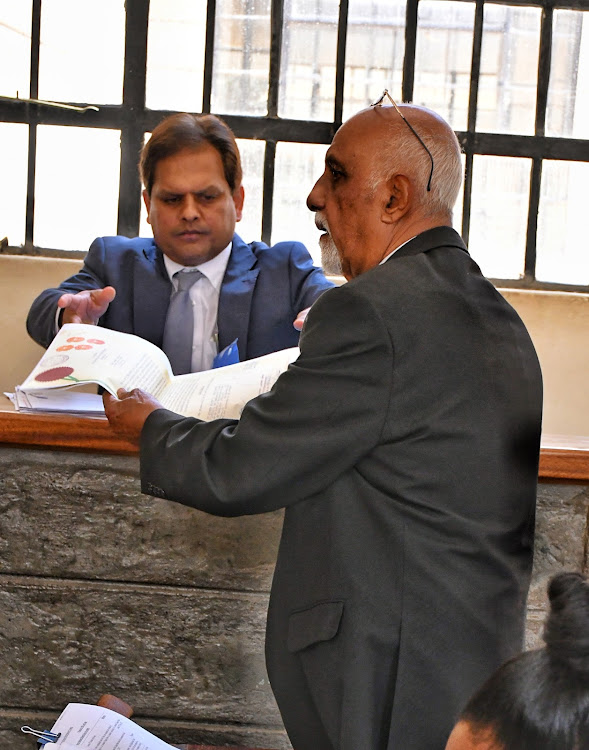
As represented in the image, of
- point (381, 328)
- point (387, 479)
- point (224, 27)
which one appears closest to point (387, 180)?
point (381, 328)

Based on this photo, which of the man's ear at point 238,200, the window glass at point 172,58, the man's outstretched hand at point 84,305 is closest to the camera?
the man's outstretched hand at point 84,305

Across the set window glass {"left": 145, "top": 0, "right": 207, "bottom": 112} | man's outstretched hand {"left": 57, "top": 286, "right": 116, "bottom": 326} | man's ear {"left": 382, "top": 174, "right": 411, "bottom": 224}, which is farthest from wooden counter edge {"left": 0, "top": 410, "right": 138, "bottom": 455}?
window glass {"left": 145, "top": 0, "right": 207, "bottom": 112}

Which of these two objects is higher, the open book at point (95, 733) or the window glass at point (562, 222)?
the window glass at point (562, 222)

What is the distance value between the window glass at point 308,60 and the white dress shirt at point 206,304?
55.5 inches

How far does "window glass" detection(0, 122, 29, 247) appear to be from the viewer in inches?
163

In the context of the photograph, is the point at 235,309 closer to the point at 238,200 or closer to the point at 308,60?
the point at 238,200

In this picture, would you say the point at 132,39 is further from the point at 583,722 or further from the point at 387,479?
the point at 583,722

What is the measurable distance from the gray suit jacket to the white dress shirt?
3.41 ft

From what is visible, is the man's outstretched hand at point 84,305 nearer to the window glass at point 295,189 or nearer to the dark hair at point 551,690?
the window glass at point 295,189

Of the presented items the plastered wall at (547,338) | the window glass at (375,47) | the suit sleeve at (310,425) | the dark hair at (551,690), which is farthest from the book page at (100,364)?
the window glass at (375,47)

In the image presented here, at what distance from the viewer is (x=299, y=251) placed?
9.64 ft

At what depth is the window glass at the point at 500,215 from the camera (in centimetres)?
415

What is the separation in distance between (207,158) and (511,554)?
1.55m

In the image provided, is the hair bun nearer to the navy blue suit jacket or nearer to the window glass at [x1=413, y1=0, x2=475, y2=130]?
the navy blue suit jacket
